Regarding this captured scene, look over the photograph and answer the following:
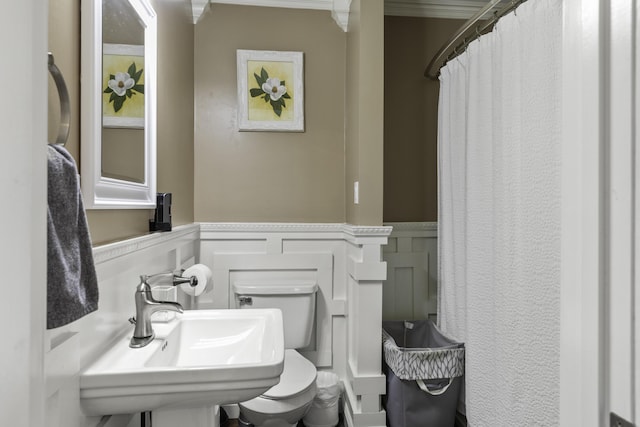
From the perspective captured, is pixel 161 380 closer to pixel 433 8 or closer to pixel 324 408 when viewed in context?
pixel 324 408

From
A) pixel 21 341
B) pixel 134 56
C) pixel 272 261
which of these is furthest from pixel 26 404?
pixel 272 261

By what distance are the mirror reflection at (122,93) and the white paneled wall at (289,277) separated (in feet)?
0.80

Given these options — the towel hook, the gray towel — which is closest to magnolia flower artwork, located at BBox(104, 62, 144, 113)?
the towel hook

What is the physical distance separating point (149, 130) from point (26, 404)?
125 centimetres

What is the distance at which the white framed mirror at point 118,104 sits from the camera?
3.07ft

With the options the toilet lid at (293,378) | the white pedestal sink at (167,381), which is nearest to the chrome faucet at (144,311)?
the white pedestal sink at (167,381)

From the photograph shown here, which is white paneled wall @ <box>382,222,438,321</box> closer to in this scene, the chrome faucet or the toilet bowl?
the toilet bowl

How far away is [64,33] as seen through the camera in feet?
2.77

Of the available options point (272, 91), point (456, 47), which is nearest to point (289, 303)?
point (272, 91)

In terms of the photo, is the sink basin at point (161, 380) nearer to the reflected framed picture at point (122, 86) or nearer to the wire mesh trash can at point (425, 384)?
the reflected framed picture at point (122, 86)

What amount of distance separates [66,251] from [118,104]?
2.21ft

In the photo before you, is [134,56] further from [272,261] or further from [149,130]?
[272,261]

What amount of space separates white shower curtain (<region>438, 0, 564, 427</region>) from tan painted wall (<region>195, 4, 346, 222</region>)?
0.73 m

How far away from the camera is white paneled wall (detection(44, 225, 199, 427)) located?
725 mm
